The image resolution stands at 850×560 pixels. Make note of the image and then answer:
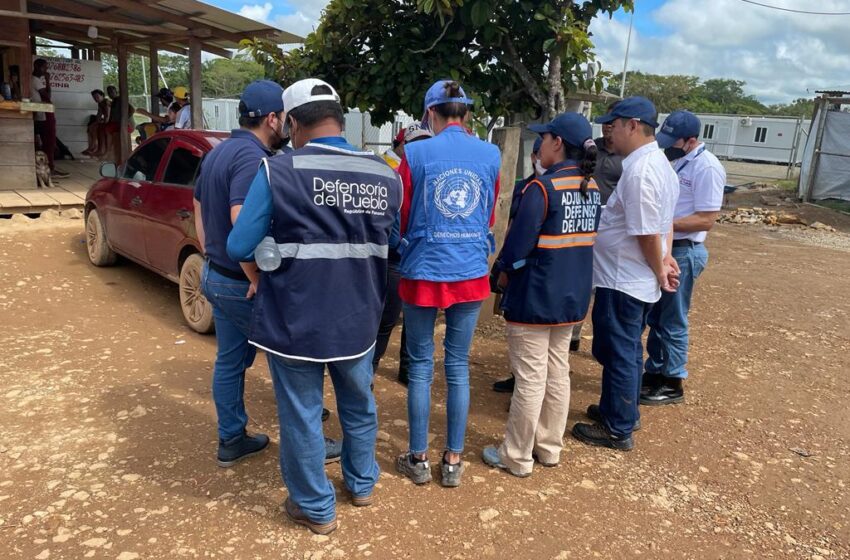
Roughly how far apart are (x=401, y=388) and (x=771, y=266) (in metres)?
7.08

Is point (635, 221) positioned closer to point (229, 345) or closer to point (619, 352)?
point (619, 352)

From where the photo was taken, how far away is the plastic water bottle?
2361mm

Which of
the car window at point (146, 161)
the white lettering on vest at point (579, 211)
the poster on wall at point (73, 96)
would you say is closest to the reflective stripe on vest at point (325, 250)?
the white lettering on vest at point (579, 211)

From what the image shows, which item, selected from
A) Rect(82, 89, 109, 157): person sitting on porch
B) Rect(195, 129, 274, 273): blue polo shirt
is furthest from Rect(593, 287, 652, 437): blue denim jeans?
Rect(82, 89, 109, 157): person sitting on porch

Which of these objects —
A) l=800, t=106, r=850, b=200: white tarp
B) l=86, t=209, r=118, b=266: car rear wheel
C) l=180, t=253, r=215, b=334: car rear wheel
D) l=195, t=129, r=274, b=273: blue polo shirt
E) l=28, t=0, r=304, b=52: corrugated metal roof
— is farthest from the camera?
l=800, t=106, r=850, b=200: white tarp

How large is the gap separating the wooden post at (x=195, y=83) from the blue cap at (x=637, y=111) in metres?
8.64

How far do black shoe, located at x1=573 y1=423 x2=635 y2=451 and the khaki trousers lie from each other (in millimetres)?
326

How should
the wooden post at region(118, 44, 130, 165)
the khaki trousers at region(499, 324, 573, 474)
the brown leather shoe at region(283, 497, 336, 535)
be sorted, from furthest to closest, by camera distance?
the wooden post at region(118, 44, 130, 165)
the khaki trousers at region(499, 324, 573, 474)
the brown leather shoe at region(283, 497, 336, 535)

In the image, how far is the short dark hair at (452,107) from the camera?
9.80 feet

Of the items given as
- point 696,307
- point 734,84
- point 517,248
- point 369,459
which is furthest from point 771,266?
point 734,84

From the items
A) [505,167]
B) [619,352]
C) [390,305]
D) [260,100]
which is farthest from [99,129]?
[619,352]

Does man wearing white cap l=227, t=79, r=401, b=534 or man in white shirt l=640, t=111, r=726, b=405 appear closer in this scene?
man wearing white cap l=227, t=79, r=401, b=534

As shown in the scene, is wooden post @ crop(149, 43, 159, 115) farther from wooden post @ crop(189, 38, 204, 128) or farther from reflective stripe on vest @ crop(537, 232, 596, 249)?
reflective stripe on vest @ crop(537, 232, 596, 249)

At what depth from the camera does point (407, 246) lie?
9.83 ft
